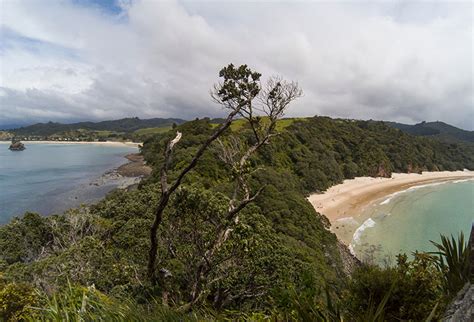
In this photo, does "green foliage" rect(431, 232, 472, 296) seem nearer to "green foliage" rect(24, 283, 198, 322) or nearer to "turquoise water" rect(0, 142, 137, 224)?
"green foliage" rect(24, 283, 198, 322)

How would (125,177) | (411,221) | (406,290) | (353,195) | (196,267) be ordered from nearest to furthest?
(406,290)
(196,267)
(411,221)
(353,195)
(125,177)

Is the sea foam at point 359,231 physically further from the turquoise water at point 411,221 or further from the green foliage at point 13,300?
the green foliage at point 13,300

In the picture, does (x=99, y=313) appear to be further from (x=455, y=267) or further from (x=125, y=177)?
(x=125, y=177)

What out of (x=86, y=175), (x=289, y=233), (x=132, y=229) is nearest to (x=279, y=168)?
(x=289, y=233)

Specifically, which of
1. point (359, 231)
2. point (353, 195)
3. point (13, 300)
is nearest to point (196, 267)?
point (13, 300)

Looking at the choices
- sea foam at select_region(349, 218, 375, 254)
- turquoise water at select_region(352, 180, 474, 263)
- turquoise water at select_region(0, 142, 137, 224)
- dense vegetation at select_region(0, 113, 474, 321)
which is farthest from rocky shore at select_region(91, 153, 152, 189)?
turquoise water at select_region(352, 180, 474, 263)

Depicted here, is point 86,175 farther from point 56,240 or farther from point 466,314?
point 466,314
